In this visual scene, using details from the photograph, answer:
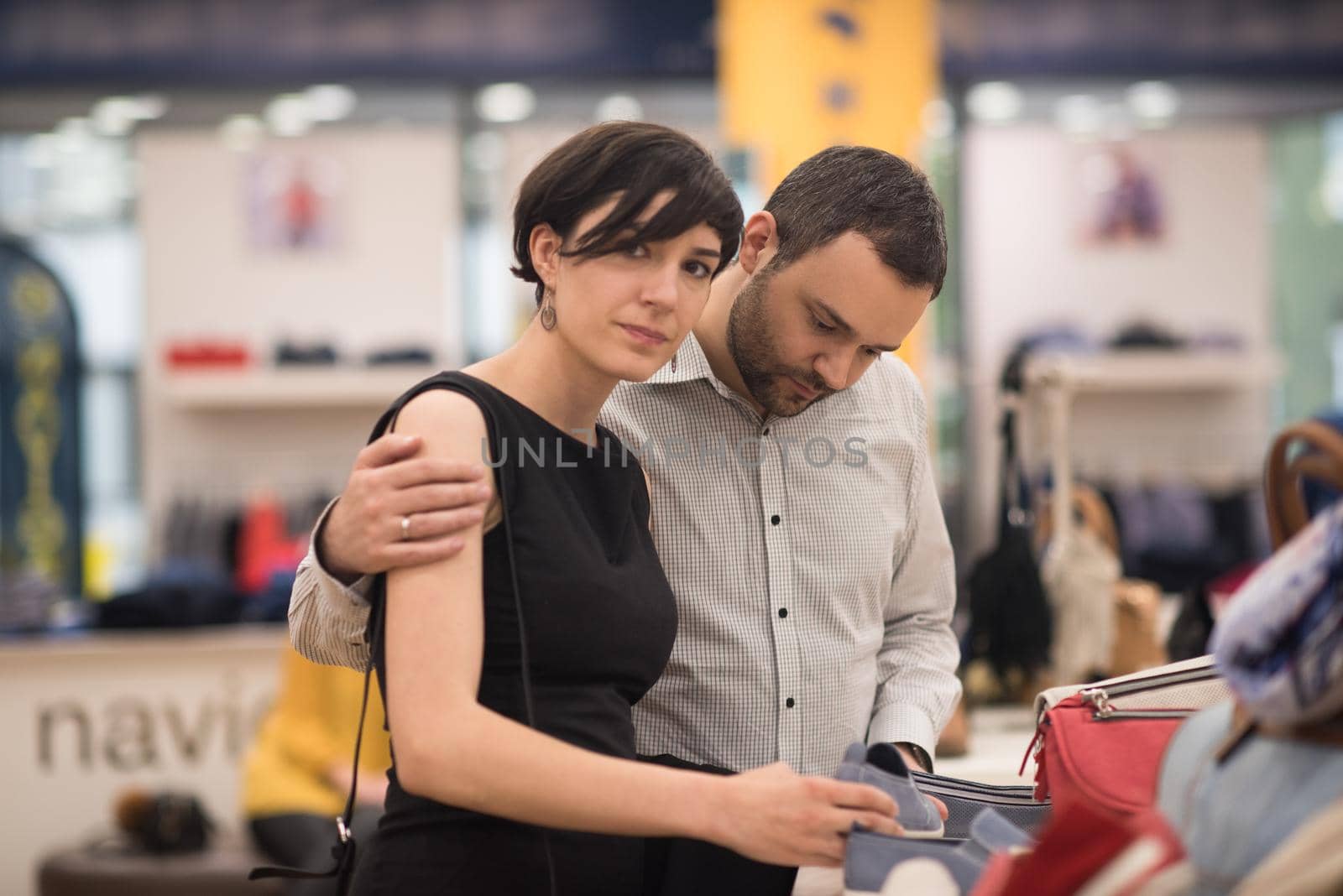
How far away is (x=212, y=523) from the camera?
20.6 feet

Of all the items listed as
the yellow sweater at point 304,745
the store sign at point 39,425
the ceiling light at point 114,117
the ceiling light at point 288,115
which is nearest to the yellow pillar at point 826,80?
the yellow sweater at point 304,745

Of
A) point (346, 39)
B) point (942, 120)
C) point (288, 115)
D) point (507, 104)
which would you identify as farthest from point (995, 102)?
point (288, 115)

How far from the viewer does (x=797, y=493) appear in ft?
5.43

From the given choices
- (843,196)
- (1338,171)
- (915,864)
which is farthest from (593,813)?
(1338,171)

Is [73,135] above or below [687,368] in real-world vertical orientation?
above

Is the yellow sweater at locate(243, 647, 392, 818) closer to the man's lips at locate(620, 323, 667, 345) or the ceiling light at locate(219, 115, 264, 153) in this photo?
the man's lips at locate(620, 323, 667, 345)

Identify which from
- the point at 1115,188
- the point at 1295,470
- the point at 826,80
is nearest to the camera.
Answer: the point at 1295,470

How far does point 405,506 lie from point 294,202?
5.82m

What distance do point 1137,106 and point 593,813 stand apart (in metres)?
6.85

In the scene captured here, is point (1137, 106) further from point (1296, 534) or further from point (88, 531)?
point (1296, 534)

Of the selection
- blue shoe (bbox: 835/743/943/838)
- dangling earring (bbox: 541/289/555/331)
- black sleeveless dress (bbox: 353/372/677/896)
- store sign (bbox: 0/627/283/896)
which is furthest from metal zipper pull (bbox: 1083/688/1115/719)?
store sign (bbox: 0/627/283/896)

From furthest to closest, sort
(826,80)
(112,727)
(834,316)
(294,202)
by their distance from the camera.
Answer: (294,202), (826,80), (112,727), (834,316)

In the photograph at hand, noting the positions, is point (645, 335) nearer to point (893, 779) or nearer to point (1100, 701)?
point (893, 779)

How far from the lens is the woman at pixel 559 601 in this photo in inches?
43.7
